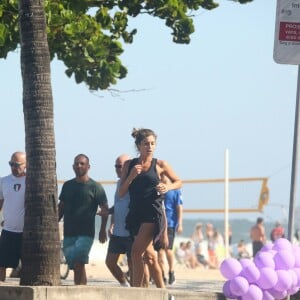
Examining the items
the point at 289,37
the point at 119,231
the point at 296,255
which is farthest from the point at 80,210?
the point at 289,37

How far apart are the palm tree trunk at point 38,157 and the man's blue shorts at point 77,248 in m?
3.59

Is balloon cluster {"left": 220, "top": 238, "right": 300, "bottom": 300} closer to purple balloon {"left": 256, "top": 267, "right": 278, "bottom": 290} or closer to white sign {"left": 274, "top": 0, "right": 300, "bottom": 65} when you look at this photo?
purple balloon {"left": 256, "top": 267, "right": 278, "bottom": 290}

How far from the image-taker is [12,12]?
15477 millimetres

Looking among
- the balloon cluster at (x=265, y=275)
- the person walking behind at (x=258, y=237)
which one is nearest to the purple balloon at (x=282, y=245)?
the balloon cluster at (x=265, y=275)

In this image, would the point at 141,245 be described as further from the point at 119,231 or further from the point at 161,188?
the point at 119,231

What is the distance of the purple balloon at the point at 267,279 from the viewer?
12414 millimetres

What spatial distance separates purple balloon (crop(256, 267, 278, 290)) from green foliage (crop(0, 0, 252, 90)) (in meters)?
4.14

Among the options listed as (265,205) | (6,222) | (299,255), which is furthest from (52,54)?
(265,205)

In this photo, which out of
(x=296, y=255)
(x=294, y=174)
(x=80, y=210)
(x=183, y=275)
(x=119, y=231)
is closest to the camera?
(x=294, y=174)

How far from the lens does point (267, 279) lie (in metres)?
12.4

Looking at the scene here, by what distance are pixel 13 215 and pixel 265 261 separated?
392 centimetres

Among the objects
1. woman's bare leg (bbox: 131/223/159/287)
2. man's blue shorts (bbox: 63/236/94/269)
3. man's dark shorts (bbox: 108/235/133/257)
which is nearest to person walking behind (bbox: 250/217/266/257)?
man's dark shorts (bbox: 108/235/133/257)

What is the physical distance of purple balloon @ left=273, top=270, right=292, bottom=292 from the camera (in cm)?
1246

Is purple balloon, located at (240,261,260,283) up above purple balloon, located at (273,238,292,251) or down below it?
below
